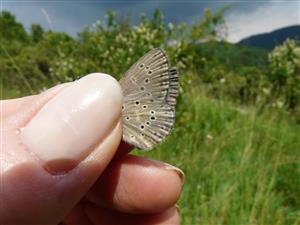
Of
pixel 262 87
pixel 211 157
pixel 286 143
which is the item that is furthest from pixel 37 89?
pixel 262 87

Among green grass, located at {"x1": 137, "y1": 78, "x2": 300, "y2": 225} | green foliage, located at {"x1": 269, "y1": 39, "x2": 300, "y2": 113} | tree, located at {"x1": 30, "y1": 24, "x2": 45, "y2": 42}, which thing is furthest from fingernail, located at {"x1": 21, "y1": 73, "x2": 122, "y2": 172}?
green foliage, located at {"x1": 269, "y1": 39, "x2": 300, "y2": 113}

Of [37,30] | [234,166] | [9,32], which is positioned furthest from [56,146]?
[9,32]

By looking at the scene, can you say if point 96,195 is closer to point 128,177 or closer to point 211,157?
point 128,177

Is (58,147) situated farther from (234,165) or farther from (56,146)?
(234,165)

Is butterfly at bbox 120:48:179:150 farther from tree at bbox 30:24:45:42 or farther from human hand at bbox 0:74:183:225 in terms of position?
tree at bbox 30:24:45:42

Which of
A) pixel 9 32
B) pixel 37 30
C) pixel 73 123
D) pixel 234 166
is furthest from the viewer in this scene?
pixel 9 32
